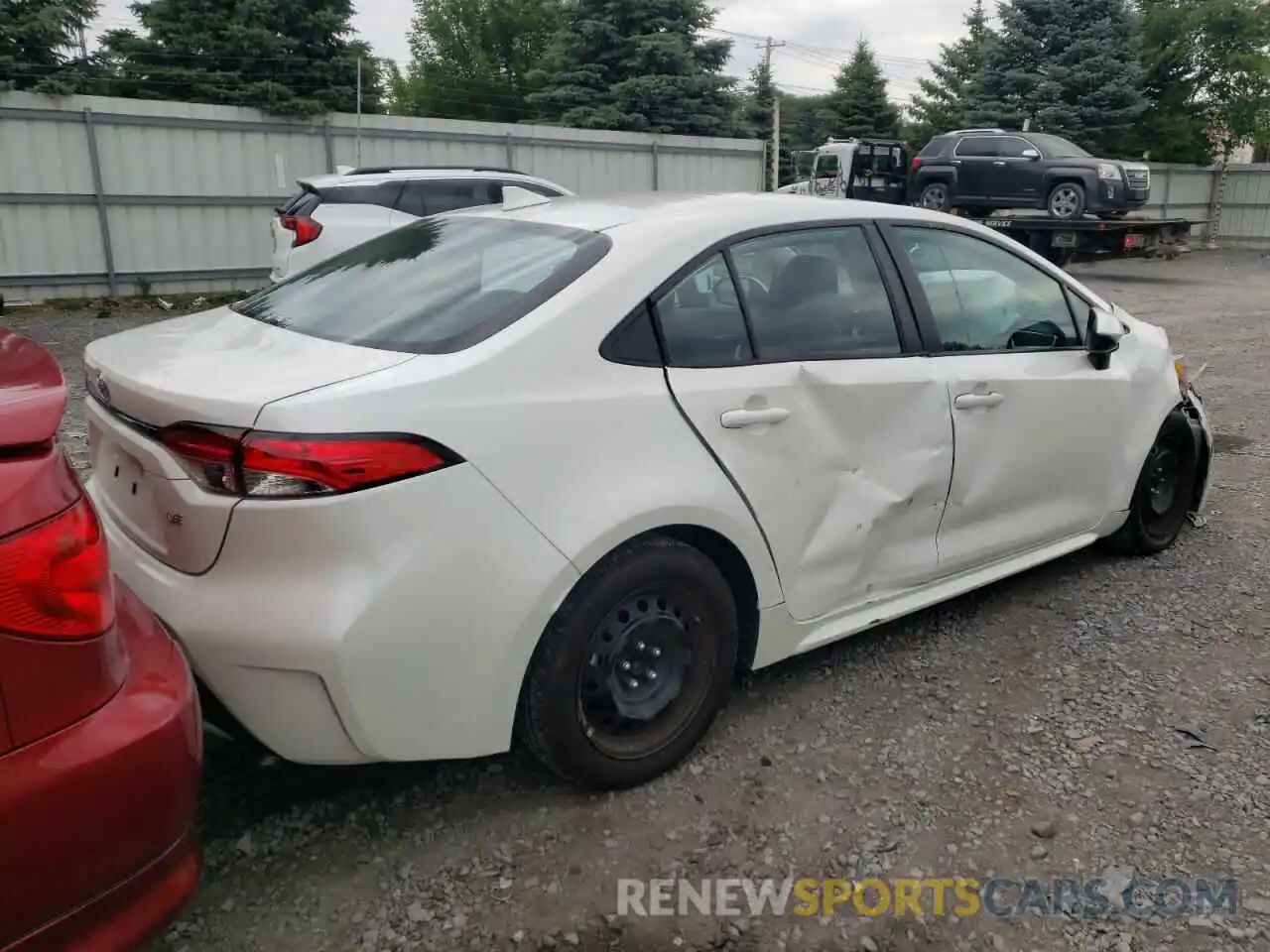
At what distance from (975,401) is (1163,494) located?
166 cm

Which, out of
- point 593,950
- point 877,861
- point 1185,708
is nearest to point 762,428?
point 877,861

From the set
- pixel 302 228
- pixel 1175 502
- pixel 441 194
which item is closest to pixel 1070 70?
pixel 441 194

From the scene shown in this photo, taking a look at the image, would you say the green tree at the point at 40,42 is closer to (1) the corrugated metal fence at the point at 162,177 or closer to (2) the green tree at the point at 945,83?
(1) the corrugated metal fence at the point at 162,177

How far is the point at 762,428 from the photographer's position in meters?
2.82

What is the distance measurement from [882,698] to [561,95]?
21.3m

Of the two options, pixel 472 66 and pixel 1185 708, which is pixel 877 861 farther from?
pixel 472 66

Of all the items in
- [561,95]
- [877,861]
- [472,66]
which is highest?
[472,66]

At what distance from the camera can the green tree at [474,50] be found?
44.5 meters

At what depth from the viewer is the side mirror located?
3777 millimetres

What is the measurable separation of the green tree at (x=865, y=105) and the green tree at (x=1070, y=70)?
772cm

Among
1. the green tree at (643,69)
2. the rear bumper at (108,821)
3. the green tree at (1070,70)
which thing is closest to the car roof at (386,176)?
the rear bumper at (108,821)

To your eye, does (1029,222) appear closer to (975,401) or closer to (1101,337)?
(1101,337)

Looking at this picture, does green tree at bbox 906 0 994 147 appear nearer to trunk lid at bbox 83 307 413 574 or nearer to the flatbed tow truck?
the flatbed tow truck

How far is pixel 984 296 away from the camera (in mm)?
3615
